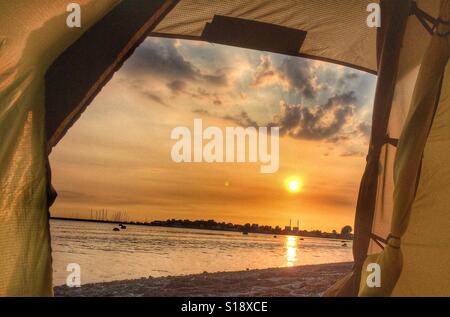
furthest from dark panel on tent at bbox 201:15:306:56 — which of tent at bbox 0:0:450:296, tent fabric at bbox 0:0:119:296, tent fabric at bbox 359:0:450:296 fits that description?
tent fabric at bbox 0:0:119:296

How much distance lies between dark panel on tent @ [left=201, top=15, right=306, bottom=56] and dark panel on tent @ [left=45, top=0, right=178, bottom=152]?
66cm

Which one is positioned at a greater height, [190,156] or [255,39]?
[255,39]

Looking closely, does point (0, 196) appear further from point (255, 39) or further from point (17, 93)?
point (255, 39)

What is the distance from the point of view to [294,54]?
292cm

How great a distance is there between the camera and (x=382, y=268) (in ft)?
6.66

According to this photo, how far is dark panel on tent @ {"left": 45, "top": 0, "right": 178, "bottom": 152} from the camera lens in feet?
6.95

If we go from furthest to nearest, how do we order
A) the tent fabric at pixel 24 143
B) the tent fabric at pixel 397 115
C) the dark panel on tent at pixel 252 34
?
the dark panel on tent at pixel 252 34
the tent fabric at pixel 397 115
the tent fabric at pixel 24 143

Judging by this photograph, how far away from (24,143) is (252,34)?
1600 millimetres

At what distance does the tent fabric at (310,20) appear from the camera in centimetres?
262

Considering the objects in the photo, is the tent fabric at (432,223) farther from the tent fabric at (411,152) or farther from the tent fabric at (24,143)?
the tent fabric at (24,143)

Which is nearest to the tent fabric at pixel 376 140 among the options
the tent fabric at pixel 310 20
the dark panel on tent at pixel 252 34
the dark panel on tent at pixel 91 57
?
the tent fabric at pixel 310 20

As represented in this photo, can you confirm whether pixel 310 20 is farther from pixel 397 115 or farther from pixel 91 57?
pixel 91 57
